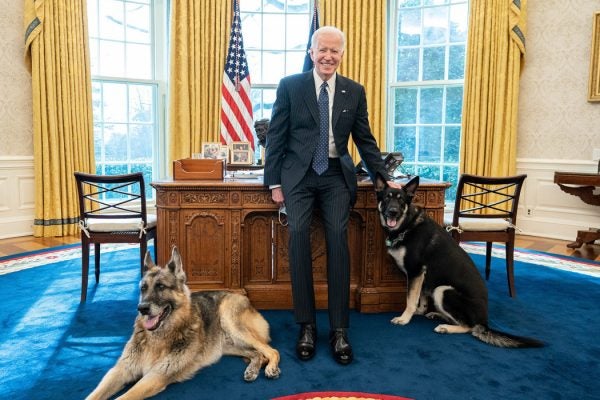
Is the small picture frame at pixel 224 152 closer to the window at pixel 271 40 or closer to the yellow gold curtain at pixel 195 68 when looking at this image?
the yellow gold curtain at pixel 195 68

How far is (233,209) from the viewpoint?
3.09 m

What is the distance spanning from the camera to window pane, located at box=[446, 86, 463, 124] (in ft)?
20.1

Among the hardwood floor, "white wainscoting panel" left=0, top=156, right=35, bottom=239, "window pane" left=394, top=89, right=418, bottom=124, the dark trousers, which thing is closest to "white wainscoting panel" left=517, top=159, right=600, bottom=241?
the hardwood floor

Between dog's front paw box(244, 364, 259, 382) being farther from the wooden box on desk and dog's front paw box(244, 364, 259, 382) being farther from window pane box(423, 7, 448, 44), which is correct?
window pane box(423, 7, 448, 44)

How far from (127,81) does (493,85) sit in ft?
14.0

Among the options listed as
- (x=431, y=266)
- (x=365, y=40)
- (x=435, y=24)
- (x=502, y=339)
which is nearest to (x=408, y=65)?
(x=435, y=24)

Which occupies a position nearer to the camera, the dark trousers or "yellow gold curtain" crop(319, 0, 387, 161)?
the dark trousers

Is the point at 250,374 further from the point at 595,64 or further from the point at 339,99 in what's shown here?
the point at 595,64

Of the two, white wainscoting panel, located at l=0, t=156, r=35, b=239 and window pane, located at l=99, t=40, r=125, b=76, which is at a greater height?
window pane, located at l=99, t=40, r=125, b=76

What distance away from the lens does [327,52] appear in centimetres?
266

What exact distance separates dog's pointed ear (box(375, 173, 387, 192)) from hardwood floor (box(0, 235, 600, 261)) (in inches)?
115

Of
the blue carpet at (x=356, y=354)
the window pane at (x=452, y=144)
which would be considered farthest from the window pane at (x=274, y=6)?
the blue carpet at (x=356, y=354)

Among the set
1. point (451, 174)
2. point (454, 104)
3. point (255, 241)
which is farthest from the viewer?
point (451, 174)

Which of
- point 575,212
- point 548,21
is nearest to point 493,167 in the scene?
point 575,212
